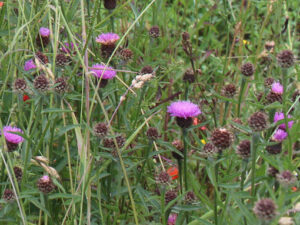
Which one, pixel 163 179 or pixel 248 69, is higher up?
pixel 248 69

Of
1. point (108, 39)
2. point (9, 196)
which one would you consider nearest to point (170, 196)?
point (9, 196)

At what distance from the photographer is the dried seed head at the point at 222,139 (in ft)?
3.41

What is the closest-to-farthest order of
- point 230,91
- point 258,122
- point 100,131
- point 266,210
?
point 266,210
point 258,122
point 100,131
point 230,91

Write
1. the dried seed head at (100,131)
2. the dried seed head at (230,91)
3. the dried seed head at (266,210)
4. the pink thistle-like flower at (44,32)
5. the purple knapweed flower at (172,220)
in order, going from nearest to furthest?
the dried seed head at (266,210) → the dried seed head at (100,131) → the purple knapweed flower at (172,220) → the dried seed head at (230,91) → the pink thistle-like flower at (44,32)

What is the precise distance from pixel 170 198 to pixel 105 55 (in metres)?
0.54

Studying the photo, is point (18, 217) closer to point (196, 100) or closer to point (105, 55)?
point (105, 55)

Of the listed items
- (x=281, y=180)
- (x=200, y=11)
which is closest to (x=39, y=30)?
(x=281, y=180)

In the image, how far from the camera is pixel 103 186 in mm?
1322

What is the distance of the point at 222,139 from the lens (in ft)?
3.41

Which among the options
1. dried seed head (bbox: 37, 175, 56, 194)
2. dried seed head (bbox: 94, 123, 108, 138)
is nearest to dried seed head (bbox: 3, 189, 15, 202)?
dried seed head (bbox: 37, 175, 56, 194)

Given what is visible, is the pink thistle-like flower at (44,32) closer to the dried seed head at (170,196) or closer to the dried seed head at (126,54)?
the dried seed head at (126,54)

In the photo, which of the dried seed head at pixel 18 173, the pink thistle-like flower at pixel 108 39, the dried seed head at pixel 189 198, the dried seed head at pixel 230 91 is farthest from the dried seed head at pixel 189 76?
the dried seed head at pixel 18 173

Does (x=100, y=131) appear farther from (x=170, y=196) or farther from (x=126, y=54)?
(x=126, y=54)

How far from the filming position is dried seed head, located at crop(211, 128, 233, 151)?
1040mm
